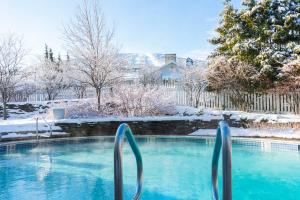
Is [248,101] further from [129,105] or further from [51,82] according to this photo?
[51,82]

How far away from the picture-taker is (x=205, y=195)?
541 centimetres

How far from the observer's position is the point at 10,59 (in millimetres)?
16047

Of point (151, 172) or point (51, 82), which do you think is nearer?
point (151, 172)

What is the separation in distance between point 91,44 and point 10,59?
5239 millimetres

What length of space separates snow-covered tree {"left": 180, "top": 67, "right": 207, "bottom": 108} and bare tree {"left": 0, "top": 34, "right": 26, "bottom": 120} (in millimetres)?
9420

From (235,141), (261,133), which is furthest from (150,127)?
(261,133)

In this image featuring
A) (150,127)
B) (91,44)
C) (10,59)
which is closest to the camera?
(150,127)

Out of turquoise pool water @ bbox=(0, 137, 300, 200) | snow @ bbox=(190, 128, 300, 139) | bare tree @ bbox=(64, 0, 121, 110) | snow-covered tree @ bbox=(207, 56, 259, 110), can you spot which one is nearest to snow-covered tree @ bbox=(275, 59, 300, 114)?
snow-covered tree @ bbox=(207, 56, 259, 110)

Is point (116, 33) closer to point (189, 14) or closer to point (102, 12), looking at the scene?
point (102, 12)

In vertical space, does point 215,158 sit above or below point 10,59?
below

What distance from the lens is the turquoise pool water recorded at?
5.56 metres

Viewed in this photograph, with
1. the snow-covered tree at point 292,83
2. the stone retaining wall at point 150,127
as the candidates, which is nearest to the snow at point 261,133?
the stone retaining wall at point 150,127

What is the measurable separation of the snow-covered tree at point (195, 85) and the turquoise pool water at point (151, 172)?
6.17 m

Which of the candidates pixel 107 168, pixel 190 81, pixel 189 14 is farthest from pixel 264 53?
pixel 107 168
